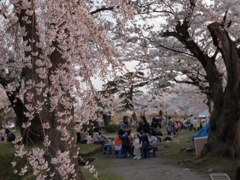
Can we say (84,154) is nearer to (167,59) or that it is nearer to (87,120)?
(167,59)

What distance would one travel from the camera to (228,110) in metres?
7.78

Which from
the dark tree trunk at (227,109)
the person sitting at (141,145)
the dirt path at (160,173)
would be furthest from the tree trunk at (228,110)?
the person sitting at (141,145)

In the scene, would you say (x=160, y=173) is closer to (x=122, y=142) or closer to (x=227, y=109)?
(x=227, y=109)

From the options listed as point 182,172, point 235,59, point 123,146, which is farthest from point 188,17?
point 123,146

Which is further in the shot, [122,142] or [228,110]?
[122,142]

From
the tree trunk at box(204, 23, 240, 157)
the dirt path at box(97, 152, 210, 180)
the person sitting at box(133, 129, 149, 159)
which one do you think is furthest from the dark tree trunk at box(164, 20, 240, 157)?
the person sitting at box(133, 129, 149, 159)

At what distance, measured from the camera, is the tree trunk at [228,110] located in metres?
7.71

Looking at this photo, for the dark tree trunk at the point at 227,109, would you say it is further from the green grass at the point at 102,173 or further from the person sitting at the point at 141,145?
the green grass at the point at 102,173

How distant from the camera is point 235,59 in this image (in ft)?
25.8

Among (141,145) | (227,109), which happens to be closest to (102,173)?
(141,145)

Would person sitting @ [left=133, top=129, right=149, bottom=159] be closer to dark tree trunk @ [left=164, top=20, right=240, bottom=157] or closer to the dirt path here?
the dirt path

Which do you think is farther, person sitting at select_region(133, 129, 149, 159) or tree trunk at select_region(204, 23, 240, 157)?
person sitting at select_region(133, 129, 149, 159)

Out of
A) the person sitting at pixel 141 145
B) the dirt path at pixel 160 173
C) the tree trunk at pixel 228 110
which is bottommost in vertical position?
the dirt path at pixel 160 173

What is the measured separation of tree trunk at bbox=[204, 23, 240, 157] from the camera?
25.3 ft
